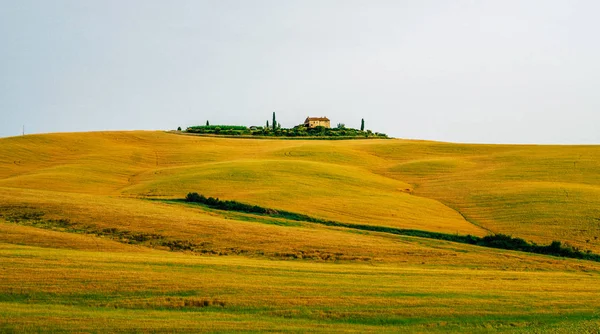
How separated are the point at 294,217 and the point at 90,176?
862 inches

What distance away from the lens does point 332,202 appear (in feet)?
120

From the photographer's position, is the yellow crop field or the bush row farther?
the bush row

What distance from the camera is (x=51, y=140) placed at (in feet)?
221

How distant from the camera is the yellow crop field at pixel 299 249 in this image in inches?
612

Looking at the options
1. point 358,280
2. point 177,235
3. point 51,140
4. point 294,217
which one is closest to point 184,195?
point 294,217

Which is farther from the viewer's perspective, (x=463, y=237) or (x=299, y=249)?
(x=463, y=237)

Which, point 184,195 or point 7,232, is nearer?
point 7,232

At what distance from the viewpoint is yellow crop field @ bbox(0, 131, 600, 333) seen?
15.6 m

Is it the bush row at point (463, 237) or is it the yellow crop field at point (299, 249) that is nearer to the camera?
the yellow crop field at point (299, 249)

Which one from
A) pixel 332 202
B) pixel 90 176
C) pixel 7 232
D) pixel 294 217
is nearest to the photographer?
pixel 7 232

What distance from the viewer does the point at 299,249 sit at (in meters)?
24.8

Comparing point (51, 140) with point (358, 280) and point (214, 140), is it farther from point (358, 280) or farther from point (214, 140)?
point (358, 280)

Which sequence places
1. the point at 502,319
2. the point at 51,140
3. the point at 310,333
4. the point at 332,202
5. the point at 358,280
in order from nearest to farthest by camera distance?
the point at 310,333, the point at 502,319, the point at 358,280, the point at 332,202, the point at 51,140

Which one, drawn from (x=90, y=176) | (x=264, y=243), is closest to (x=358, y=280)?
(x=264, y=243)
